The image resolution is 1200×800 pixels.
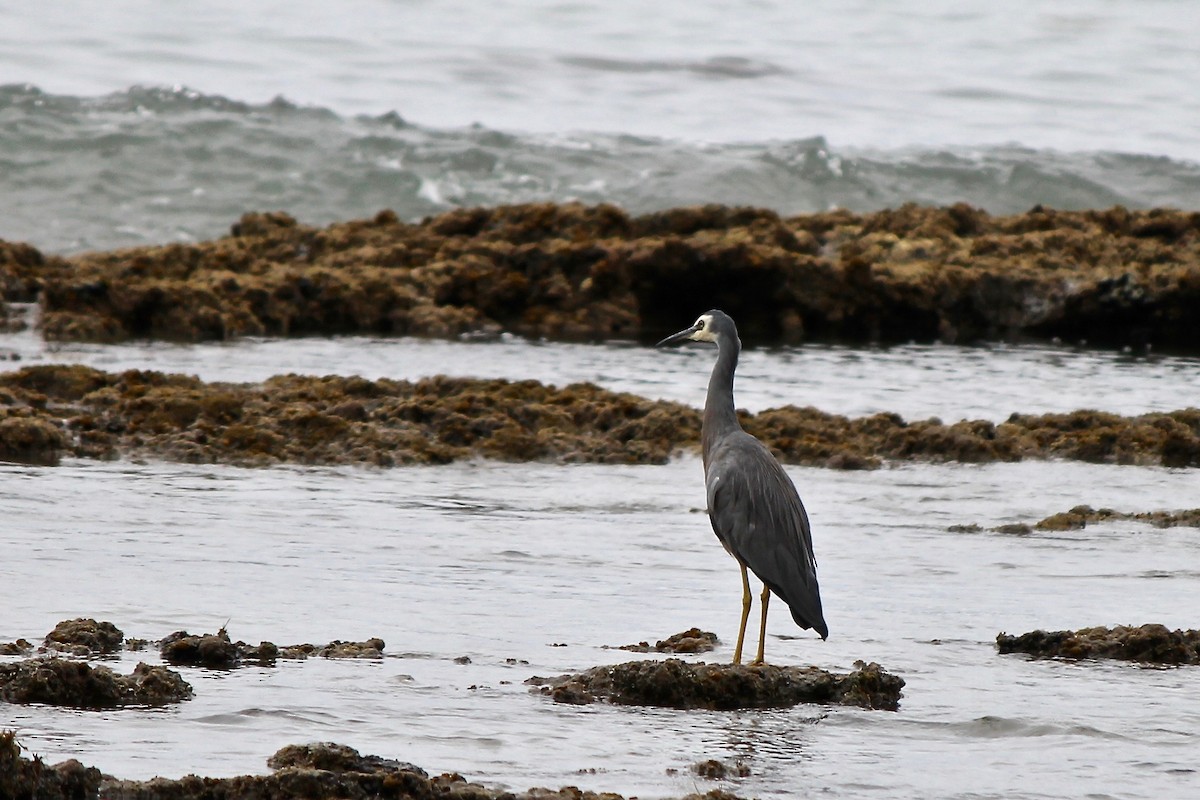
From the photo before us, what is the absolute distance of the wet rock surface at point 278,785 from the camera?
4.36 metres

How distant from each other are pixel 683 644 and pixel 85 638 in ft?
7.39

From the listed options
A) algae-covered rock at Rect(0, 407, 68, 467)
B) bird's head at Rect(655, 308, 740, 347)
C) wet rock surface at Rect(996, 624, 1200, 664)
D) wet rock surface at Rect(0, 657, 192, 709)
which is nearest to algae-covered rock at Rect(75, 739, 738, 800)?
wet rock surface at Rect(0, 657, 192, 709)

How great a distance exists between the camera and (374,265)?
1778cm

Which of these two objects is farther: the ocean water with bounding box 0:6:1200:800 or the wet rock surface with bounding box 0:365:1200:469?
the wet rock surface with bounding box 0:365:1200:469

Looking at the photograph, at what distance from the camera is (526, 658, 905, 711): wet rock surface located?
19.2 ft

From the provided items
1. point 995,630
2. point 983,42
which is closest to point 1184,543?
point 995,630

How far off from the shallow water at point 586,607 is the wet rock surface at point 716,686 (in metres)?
0.10

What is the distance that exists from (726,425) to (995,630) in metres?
1.44

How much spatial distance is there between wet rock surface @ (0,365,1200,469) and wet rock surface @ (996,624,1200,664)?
4269 millimetres

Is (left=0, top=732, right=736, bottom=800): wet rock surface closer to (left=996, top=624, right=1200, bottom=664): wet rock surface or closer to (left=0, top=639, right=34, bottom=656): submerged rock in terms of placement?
(left=0, top=639, right=34, bottom=656): submerged rock

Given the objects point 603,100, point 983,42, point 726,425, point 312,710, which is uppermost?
point 983,42

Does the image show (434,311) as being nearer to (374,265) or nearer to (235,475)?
(374,265)

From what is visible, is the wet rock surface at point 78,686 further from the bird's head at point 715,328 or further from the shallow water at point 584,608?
Answer: the bird's head at point 715,328

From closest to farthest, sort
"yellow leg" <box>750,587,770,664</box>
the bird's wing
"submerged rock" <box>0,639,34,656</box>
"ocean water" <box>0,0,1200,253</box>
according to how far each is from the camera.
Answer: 1. "submerged rock" <box>0,639,34,656</box>
2. the bird's wing
3. "yellow leg" <box>750,587,770,664</box>
4. "ocean water" <box>0,0,1200,253</box>
